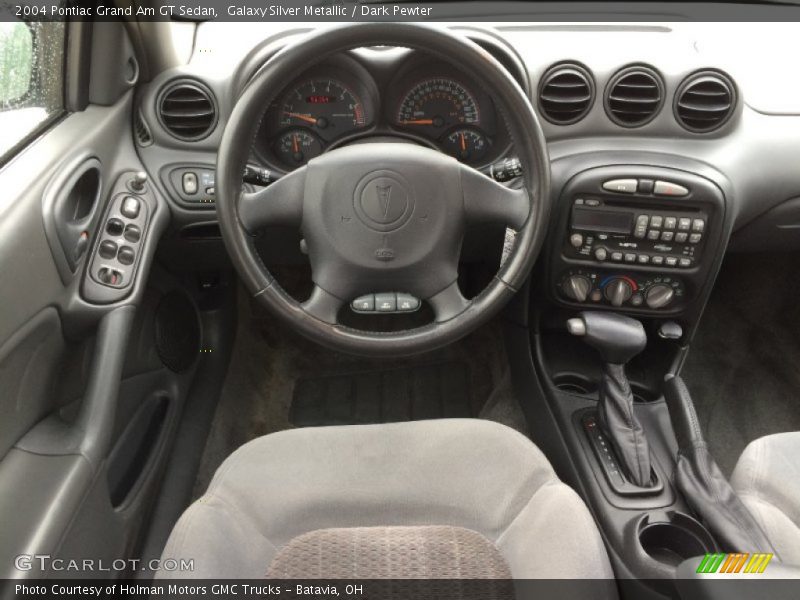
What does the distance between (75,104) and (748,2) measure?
5.28 feet

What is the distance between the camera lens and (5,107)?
1.17 meters

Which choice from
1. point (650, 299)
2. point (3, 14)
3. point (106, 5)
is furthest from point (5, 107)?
point (650, 299)

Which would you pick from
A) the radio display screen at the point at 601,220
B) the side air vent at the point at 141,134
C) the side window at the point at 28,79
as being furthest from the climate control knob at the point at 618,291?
the side window at the point at 28,79

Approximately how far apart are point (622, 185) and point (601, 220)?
84 mm

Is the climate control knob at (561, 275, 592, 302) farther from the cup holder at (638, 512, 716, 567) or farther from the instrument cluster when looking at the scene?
the cup holder at (638, 512, 716, 567)

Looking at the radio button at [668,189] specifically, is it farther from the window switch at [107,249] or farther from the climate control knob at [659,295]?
the window switch at [107,249]

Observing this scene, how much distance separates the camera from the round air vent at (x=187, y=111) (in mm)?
1464

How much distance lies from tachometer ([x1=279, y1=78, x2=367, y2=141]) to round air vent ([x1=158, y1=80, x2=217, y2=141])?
0.54 ft

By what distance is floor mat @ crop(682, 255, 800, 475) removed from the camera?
1964 mm

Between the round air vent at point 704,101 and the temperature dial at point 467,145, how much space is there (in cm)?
42

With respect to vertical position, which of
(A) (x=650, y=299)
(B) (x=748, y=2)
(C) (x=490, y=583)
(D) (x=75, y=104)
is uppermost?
(B) (x=748, y=2)

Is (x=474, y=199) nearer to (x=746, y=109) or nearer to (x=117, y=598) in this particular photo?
(x=746, y=109)

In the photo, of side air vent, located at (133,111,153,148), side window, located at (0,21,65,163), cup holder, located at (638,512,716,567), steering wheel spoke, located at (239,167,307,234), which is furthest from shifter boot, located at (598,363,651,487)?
side window, located at (0,21,65,163)

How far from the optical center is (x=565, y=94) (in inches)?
58.2
